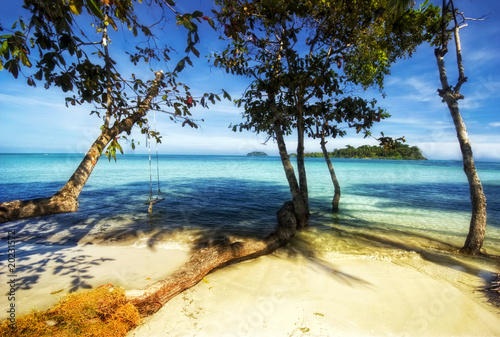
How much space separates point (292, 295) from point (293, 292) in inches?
4.3

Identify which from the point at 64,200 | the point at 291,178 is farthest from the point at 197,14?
the point at 291,178

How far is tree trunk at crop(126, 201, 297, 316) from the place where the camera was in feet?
12.0

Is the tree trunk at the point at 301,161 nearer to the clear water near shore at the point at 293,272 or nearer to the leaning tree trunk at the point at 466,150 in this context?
the clear water near shore at the point at 293,272

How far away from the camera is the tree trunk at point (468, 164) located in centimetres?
590

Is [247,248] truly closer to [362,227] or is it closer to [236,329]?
[236,329]

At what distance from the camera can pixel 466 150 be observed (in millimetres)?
5934

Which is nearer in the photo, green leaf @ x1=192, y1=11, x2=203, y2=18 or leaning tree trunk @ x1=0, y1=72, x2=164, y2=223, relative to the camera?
green leaf @ x1=192, y1=11, x2=203, y2=18

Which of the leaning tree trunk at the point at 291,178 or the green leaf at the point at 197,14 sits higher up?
the green leaf at the point at 197,14

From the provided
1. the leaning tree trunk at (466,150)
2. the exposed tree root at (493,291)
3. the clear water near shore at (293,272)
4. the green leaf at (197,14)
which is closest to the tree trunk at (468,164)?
the leaning tree trunk at (466,150)

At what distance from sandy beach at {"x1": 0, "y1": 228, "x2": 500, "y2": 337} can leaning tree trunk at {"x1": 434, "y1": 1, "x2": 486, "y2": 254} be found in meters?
1.03

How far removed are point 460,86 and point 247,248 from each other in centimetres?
740

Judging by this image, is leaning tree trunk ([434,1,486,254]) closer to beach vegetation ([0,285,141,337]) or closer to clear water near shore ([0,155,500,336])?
clear water near shore ([0,155,500,336])

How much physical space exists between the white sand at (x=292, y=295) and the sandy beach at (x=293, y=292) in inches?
0.7

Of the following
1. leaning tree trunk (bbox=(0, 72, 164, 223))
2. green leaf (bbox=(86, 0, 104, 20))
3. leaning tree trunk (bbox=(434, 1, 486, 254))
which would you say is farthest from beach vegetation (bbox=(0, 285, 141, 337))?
leaning tree trunk (bbox=(434, 1, 486, 254))
